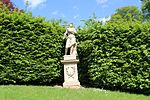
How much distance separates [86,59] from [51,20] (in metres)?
2.57

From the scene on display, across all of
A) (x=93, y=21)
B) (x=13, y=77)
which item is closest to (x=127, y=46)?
(x=93, y=21)

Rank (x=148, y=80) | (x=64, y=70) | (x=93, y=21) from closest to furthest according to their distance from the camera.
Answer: (x=148, y=80)
(x=64, y=70)
(x=93, y=21)

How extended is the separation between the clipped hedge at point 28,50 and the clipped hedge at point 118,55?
4.46 feet

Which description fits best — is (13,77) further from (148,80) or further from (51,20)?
(148,80)

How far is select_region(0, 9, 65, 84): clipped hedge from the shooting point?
507 inches

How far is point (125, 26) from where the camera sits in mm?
12852

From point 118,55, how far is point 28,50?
3.88 metres

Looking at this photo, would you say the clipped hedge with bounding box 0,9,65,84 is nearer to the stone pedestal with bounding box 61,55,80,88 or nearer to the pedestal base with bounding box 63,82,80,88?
the stone pedestal with bounding box 61,55,80,88

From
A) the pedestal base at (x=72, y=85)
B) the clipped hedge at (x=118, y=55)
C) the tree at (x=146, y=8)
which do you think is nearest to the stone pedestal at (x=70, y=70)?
the pedestal base at (x=72, y=85)

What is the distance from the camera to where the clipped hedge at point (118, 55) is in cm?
1212

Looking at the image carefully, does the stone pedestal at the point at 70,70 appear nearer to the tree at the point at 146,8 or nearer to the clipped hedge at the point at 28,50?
the clipped hedge at the point at 28,50

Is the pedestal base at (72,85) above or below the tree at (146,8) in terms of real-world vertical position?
below

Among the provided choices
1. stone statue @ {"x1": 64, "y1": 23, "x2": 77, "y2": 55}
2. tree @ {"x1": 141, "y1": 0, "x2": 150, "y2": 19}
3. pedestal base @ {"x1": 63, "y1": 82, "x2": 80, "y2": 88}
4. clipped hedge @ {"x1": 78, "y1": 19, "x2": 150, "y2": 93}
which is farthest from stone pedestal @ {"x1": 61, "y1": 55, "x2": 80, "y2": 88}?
tree @ {"x1": 141, "y1": 0, "x2": 150, "y2": 19}

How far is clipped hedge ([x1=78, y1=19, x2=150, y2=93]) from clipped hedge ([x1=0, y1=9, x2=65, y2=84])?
136cm
